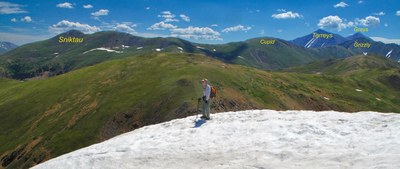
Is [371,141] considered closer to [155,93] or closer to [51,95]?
[155,93]

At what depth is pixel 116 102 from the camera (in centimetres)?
8281

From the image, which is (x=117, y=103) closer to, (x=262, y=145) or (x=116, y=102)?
(x=116, y=102)

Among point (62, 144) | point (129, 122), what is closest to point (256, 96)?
point (129, 122)

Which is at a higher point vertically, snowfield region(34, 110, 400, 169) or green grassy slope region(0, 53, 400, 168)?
snowfield region(34, 110, 400, 169)

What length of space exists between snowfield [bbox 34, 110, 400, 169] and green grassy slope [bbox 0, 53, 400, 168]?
3533 cm

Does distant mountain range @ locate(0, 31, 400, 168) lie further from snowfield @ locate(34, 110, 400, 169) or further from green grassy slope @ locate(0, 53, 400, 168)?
snowfield @ locate(34, 110, 400, 169)

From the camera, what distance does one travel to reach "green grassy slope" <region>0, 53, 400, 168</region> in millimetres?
70125

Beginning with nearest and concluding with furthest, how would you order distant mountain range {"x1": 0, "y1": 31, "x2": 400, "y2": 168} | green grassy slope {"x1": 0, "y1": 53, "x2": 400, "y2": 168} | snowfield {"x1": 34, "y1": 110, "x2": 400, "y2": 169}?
snowfield {"x1": 34, "y1": 110, "x2": 400, "y2": 169}, distant mountain range {"x1": 0, "y1": 31, "x2": 400, "y2": 168}, green grassy slope {"x1": 0, "y1": 53, "x2": 400, "y2": 168}

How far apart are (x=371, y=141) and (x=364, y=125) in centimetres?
368

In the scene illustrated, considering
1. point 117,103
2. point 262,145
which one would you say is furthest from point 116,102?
point 262,145

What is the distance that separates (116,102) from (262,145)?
211 ft

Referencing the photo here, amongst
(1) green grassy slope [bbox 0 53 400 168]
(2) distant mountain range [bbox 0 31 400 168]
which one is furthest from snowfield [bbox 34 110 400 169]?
(1) green grassy slope [bbox 0 53 400 168]

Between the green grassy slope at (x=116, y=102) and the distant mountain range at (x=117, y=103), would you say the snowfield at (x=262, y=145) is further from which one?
the green grassy slope at (x=116, y=102)

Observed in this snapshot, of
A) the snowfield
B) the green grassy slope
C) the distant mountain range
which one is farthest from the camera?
the green grassy slope
